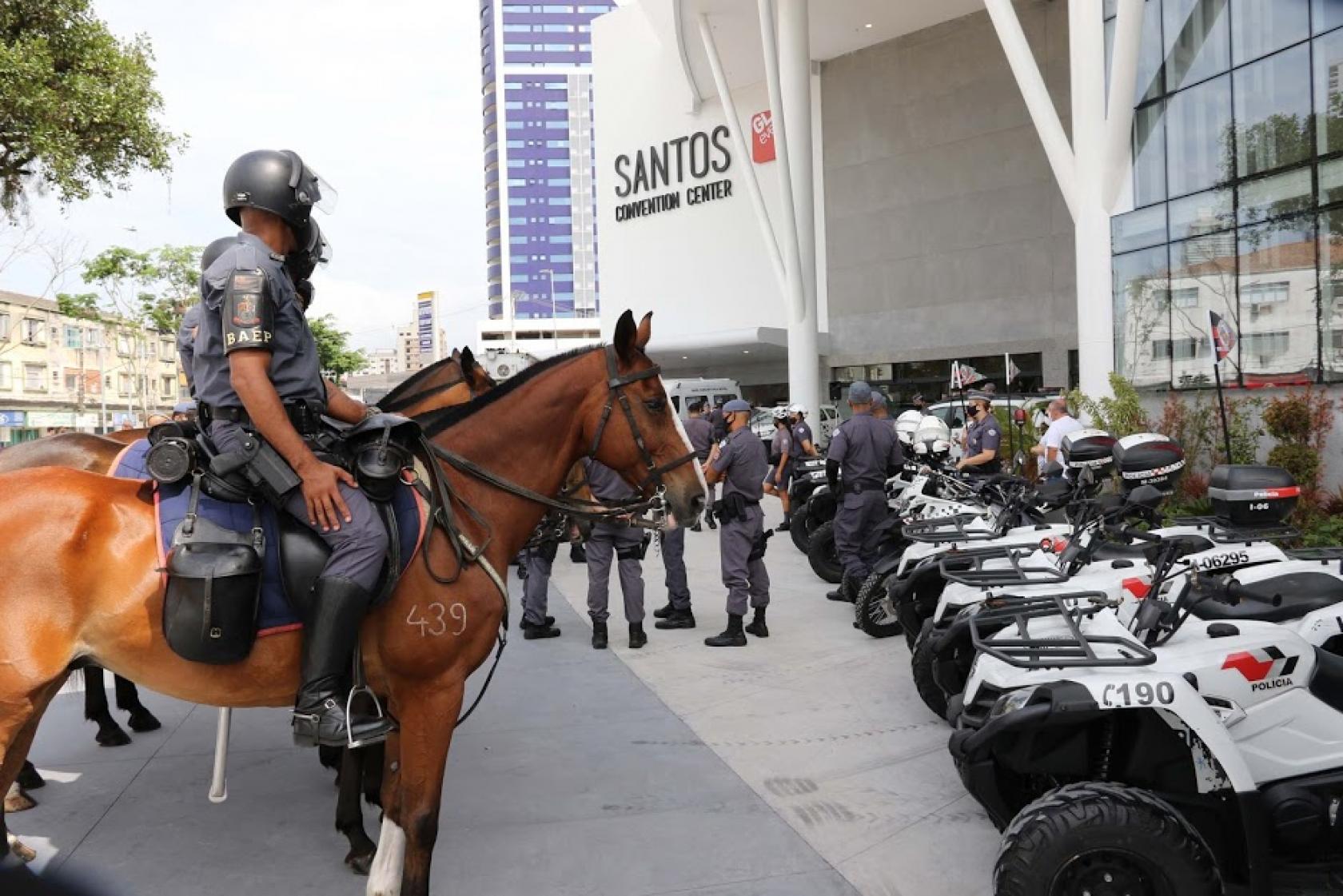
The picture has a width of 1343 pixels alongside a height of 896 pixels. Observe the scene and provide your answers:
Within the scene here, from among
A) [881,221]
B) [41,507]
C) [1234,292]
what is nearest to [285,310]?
[41,507]

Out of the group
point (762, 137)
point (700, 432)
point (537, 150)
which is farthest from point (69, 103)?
point (537, 150)

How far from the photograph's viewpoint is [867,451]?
8.68 metres

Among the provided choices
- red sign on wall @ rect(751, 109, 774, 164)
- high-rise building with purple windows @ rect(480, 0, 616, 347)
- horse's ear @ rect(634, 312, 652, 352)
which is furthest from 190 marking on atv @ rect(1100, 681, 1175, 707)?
high-rise building with purple windows @ rect(480, 0, 616, 347)

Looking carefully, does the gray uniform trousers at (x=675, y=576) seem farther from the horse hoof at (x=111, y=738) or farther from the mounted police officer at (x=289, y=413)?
the mounted police officer at (x=289, y=413)

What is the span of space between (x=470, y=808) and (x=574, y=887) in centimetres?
99

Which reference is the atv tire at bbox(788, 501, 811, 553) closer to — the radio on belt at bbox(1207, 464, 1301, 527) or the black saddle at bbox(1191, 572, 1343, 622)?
the radio on belt at bbox(1207, 464, 1301, 527)

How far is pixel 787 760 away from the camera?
5.14 metres

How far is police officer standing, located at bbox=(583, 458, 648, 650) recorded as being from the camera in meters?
7.93

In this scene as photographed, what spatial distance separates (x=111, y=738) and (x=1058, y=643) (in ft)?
17.5

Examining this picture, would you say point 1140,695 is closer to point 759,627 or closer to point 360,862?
point 360,862

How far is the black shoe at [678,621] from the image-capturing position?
28.4 feet

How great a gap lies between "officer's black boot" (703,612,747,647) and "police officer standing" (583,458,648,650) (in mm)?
593

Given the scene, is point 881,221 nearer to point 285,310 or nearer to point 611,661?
point 611,661

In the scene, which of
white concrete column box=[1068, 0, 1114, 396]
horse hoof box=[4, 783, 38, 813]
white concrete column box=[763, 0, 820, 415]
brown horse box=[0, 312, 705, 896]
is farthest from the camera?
white concrete column box=[763, 0, 820, 415]
